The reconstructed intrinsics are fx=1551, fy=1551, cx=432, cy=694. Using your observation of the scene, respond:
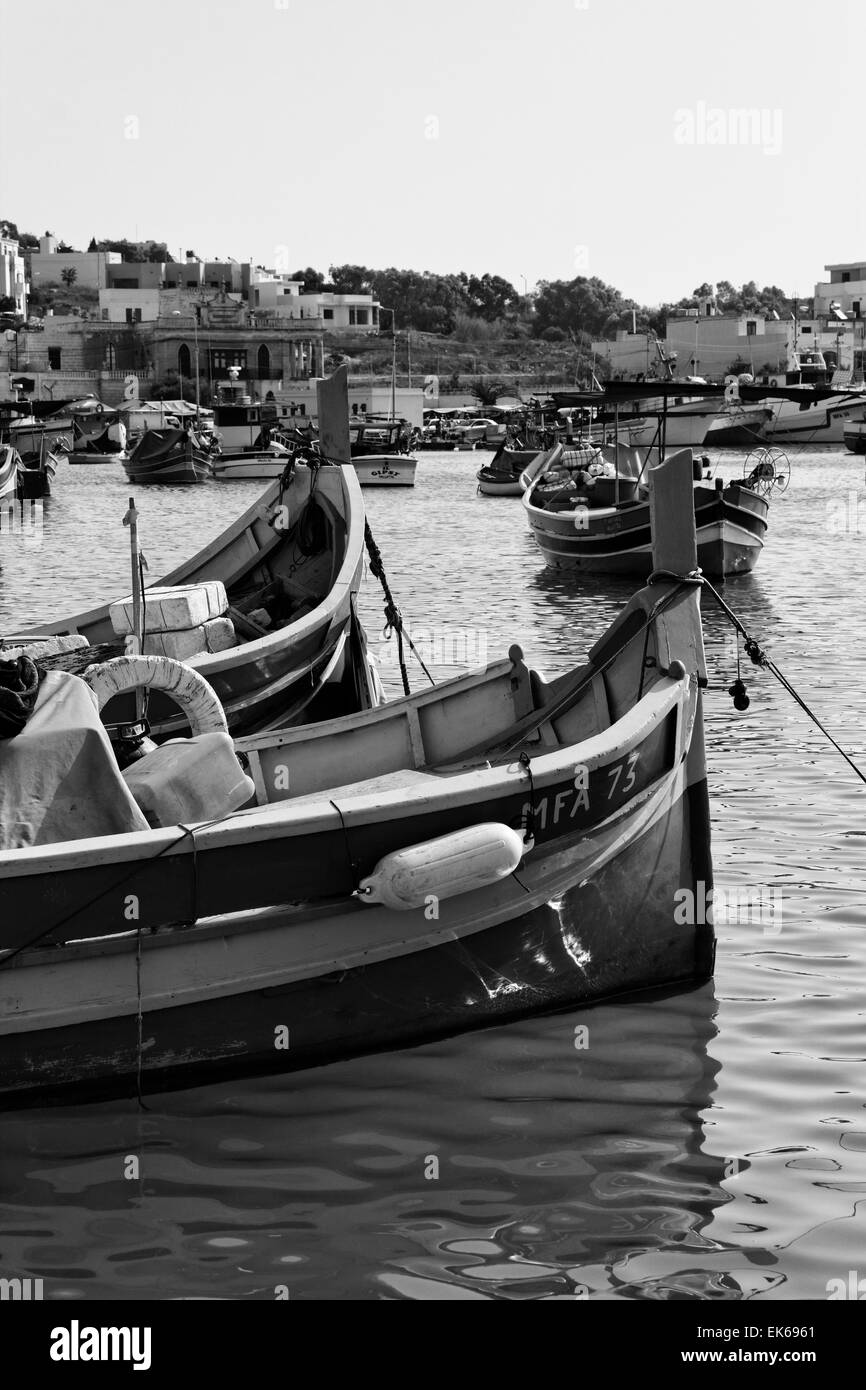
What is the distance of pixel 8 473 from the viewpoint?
134 feet

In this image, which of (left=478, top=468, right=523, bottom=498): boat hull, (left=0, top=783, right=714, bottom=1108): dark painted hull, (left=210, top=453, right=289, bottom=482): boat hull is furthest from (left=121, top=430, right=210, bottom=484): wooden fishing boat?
(left=0, top=783, right=714, bottom=1108): dark painted hull

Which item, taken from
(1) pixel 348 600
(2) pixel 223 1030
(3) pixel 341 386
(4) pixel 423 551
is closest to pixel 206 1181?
(2) pixel 223 1030

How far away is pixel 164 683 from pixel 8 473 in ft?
114

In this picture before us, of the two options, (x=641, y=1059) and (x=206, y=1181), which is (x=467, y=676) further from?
(x=206, y=1181)

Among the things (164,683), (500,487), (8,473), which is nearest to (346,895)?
(164,683)

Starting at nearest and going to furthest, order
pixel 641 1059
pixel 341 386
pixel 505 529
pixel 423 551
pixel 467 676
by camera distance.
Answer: pixel 641 1059 → pixel 467 676 → pixel 341 386 → pixel 423 551 → pixel 505 529

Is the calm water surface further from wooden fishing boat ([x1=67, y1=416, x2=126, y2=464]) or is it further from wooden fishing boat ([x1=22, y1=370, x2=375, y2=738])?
wooden fishing boat ([x1=67, y1=416, x2=126, y2=464])

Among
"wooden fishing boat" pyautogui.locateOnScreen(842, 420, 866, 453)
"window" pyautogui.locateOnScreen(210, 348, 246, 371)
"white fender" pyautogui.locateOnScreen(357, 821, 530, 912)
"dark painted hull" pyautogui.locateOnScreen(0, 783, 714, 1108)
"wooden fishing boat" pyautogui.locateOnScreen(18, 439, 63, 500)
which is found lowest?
"dark painted hull" pyautogui.locateOnScreen(0, 783, 714, 1108)

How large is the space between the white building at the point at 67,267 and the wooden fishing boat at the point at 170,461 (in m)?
95.9

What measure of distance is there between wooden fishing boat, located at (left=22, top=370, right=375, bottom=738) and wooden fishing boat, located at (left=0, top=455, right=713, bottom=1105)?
2987 millimetres

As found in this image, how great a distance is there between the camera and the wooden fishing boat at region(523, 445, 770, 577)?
22891 mm

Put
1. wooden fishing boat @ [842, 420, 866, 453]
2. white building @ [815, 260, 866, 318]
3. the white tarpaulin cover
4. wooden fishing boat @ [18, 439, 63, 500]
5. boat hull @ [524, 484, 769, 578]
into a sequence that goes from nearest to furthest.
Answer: the white tarpaulin cover, boat hull @ [524, 484, 769, 578], wooden fishing boat @ [18, 439, 63, 500], wooden fishing boat @ [842, 420, 866, 453], white building @ [815, 260, 866, 318]
